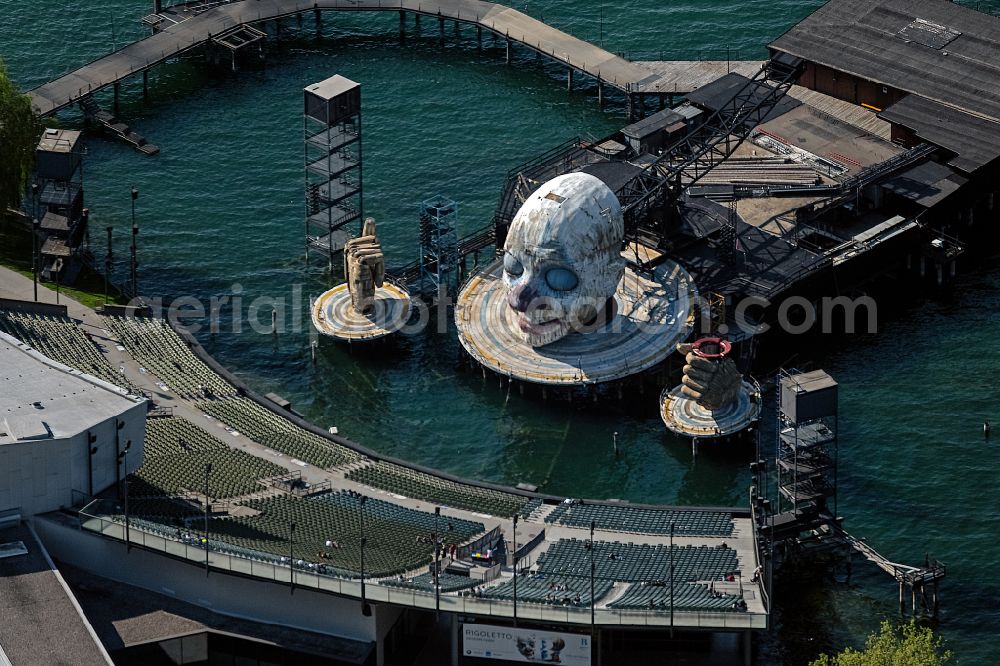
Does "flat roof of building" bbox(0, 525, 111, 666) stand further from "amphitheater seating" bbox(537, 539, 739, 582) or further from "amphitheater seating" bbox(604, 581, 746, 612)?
"amphitheater seating" bbox(604, 581, 746, 612)

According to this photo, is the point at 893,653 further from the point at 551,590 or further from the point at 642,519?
the point at 642,519

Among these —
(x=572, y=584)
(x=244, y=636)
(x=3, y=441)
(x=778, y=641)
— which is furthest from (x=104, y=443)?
(x=778, y=641)

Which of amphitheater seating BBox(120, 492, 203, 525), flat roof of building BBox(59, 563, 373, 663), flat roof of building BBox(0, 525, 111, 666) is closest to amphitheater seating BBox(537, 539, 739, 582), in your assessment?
flat roof of building BBox(59, 563, 373, 663)

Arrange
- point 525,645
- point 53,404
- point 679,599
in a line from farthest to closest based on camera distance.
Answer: point 53,404 → point 679,599 → point 525,645

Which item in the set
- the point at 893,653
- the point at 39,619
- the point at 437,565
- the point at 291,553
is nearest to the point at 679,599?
the point at 893,653

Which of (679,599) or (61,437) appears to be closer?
(679,599)

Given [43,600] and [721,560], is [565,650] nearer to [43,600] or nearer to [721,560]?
[721,560]
